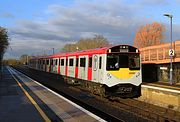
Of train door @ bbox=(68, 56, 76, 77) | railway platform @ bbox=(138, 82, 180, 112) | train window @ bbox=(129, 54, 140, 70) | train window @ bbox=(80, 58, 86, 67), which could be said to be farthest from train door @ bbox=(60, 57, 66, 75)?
train window @ bbox=(129, 54, 140, 70)

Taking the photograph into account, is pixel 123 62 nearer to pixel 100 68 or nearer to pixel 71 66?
pixel 100 68

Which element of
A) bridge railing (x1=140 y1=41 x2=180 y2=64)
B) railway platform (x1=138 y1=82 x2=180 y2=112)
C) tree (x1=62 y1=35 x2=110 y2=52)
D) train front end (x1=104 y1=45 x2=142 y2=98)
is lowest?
railway platform (x1=138 y1=82 x2=180 y2=112)

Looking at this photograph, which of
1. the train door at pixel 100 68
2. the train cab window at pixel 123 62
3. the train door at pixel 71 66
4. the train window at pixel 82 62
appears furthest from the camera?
the train door at pixel 71 66

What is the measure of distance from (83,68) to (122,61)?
16.9ft

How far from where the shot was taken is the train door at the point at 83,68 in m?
21.8

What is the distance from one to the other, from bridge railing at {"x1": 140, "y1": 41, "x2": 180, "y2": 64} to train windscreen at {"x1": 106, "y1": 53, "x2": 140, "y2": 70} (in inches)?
641

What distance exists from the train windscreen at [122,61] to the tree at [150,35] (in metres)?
65.3

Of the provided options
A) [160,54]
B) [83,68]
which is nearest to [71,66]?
[83,68]

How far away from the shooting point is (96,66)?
62.8 ft

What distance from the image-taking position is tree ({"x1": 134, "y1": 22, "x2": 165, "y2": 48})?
272 feet

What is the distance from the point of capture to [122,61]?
17938 mm

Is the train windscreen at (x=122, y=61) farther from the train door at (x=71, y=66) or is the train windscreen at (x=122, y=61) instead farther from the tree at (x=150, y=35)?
the tree at (x=150, y=35)

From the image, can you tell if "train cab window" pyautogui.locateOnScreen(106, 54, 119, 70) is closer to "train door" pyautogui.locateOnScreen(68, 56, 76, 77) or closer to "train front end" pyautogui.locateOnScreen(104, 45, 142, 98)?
"train front end" pyautogui.locateOnScreen(104, 45, 142, 98)

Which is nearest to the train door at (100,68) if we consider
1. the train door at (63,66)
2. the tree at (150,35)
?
the train door at (63,66)
